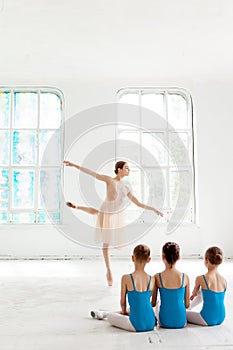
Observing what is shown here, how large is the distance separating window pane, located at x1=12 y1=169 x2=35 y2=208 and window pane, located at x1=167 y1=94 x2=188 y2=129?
2.81 metres

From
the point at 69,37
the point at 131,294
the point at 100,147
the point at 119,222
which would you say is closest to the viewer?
the point at 131,294

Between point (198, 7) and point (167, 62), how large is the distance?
75.3 inches

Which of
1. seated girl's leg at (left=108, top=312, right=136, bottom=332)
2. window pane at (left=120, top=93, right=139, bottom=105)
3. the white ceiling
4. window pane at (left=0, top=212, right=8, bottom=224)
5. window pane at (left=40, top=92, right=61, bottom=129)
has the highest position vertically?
the white ceiling

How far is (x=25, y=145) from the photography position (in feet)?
27.0

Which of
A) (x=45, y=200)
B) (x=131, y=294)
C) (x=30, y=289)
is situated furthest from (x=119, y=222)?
(x=45, y=200)

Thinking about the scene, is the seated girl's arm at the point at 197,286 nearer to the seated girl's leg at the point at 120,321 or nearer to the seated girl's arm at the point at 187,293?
the seated girl's arm at the point at 187,293

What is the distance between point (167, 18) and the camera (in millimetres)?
5801

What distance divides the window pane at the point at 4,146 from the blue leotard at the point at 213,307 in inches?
234

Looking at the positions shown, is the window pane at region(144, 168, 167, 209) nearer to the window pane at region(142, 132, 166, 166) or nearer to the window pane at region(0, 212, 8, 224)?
the window pane at region(142, 132, 166, 166)

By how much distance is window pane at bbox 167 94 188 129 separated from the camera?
27.5ft

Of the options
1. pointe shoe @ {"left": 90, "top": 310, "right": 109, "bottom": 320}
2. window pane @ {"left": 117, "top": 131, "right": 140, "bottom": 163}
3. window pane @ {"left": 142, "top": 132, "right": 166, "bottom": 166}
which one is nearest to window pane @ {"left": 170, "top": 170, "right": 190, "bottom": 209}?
window pane @ {"left": 142, "top": 132, "right": 166, "bottom": 166}

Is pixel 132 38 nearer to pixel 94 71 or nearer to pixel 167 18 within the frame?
pixel 167 18

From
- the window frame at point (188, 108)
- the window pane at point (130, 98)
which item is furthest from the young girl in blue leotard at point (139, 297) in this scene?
the window pane at point (130, 98)

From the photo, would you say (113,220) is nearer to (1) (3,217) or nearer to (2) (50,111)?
(1) (3,217)
